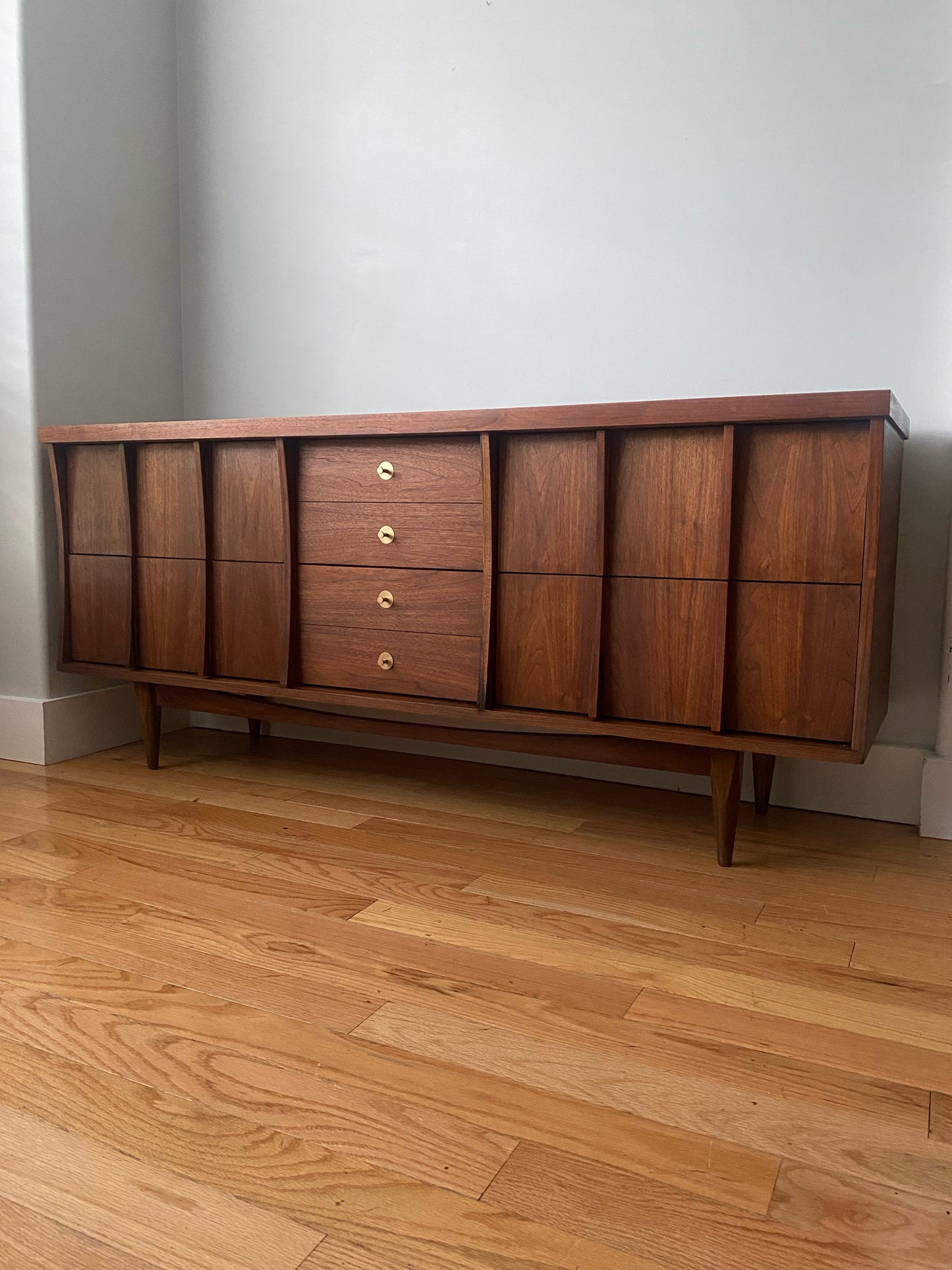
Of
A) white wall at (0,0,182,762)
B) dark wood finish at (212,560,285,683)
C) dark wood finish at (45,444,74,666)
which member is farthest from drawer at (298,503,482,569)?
white wall at (0,0,182,762)

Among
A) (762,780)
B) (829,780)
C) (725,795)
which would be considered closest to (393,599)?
(725,795)

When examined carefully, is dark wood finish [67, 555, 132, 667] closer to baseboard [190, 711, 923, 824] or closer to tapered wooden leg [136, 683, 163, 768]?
tapered wooden leg [136, 683, 163, 768]

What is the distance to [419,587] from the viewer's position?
1.71 metres

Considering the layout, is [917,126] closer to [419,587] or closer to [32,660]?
[419,587]

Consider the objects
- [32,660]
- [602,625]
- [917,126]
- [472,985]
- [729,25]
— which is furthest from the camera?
[32,660]

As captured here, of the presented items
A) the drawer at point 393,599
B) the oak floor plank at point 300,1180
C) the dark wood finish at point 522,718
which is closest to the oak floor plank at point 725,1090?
the oak floor plank at point 300,1180

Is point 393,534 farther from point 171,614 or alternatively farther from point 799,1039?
point 799,1039

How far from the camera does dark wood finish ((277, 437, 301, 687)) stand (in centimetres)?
178

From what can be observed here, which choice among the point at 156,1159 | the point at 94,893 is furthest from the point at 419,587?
the point at 156,1159

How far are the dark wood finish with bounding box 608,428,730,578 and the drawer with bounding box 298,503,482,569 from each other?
248 millimetres

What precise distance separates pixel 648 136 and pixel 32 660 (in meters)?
1.63

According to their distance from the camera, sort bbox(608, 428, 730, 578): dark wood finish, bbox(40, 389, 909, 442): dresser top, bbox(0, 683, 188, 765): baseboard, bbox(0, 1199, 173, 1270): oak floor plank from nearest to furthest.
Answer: bbox(0, 1199, 173, 1270): oak floor plank < bbox(40, 389, 909, 442): dresser top < bbox(608, 428, 730, 578): dark wood finish < bbox(0, 683, 188, 765): baseboard

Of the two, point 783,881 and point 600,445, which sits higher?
point 600,445

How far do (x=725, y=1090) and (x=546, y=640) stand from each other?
0.79 metres
